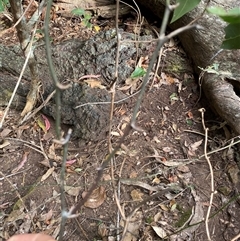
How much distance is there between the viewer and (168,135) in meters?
1.76

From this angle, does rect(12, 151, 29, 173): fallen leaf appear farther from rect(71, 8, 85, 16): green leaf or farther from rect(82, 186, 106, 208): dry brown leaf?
rect(71, 8, 85, 16): green leaf

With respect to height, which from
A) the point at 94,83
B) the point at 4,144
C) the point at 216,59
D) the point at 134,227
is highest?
the point at 216,59

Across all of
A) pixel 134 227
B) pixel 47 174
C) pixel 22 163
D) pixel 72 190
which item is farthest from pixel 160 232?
pixel 22 163

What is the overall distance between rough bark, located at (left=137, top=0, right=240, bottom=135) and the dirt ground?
9 cm

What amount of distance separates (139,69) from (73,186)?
660 millimetres

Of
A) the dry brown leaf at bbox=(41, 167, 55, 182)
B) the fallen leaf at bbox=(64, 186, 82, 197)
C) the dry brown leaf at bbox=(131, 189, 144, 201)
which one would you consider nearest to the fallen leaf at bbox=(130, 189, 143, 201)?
the dry brown leaf at bbox=(131, 189, 144, 201)

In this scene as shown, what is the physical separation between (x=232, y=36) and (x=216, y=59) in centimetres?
93

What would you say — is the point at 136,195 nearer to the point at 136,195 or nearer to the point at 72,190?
the point at 136,195

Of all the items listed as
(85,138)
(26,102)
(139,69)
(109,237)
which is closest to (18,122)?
(26,102)

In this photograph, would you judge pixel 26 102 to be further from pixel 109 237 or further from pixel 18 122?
pixel 109 237

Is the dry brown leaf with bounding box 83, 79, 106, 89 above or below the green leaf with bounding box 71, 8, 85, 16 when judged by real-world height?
below

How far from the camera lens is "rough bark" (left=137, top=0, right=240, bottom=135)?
1705mm

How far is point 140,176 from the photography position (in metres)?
1.61

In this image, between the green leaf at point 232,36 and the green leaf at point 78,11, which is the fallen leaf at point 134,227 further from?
the green leaf at point 78,11
